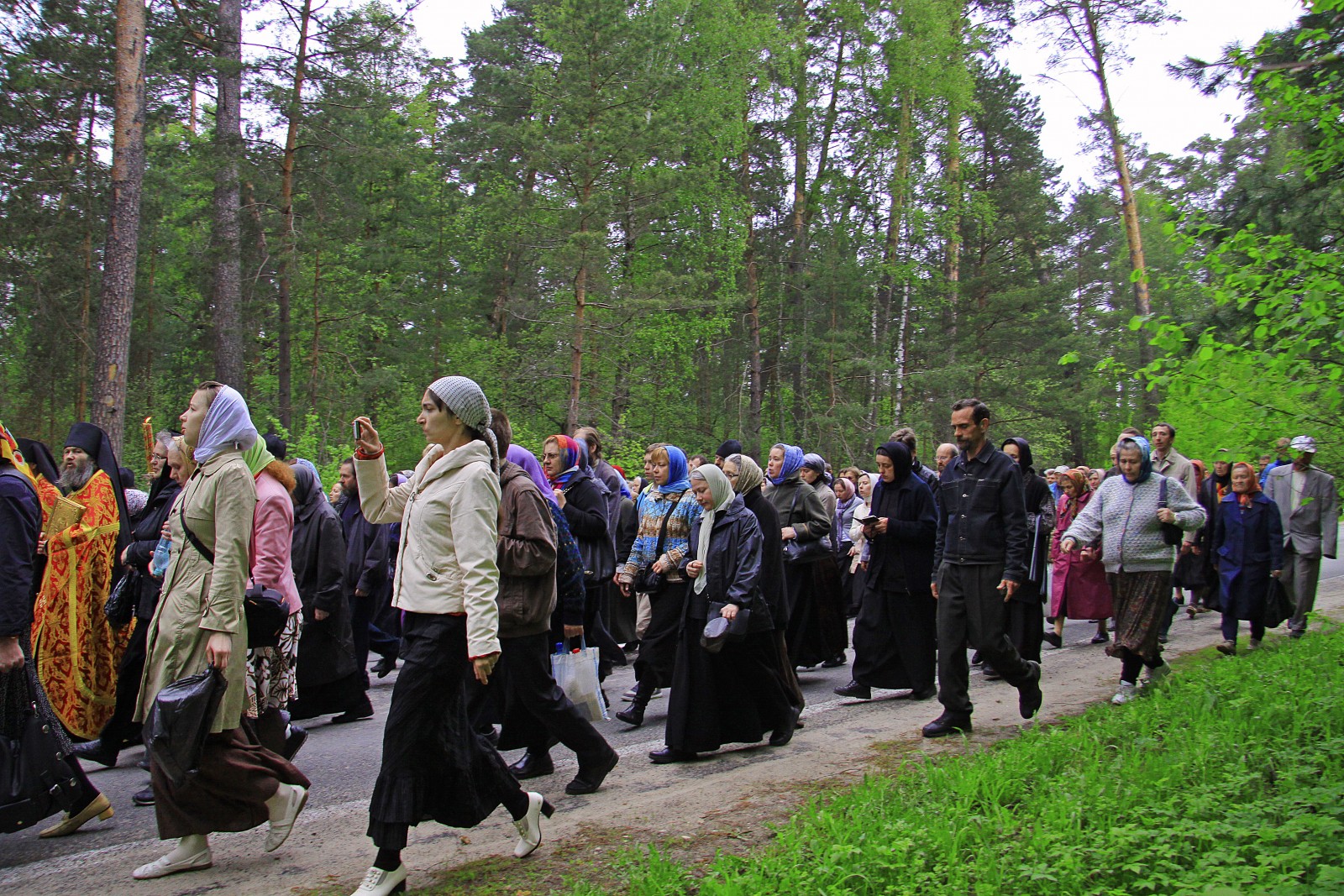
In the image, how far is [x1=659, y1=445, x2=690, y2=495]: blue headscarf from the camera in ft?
25.0

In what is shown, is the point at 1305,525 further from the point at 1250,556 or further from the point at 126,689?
the point at 126,689

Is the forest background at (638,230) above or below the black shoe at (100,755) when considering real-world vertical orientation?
above

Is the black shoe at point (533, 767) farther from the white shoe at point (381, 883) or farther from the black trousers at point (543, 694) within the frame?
the white shoe at point (381, 883)

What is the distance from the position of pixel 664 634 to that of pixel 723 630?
1.31 metres

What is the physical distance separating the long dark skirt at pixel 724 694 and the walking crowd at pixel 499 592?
0.05 ft

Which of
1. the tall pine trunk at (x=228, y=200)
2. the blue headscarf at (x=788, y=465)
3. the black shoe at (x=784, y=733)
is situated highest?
the tall pine trunk at (x=228, y=200)

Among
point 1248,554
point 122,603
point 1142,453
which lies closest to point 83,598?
point 122,603

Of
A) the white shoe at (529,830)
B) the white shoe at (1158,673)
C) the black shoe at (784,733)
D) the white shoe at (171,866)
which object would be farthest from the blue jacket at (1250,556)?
the white shoe at (171,866)

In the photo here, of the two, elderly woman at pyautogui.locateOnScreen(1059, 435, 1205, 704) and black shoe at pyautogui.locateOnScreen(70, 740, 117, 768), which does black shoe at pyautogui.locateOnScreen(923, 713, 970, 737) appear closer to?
elderly woman at pyautogui.locateOnScreen(1059, 435, 1205, 704)

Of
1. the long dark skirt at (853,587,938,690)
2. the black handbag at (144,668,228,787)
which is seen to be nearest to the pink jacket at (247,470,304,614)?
the black handbag at (144,668,228,787)

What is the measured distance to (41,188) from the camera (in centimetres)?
1784

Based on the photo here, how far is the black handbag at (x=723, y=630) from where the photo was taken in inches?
237

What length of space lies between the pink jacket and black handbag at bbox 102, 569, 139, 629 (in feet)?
5.31

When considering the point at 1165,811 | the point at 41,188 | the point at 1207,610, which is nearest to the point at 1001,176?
the point at 1207,610
